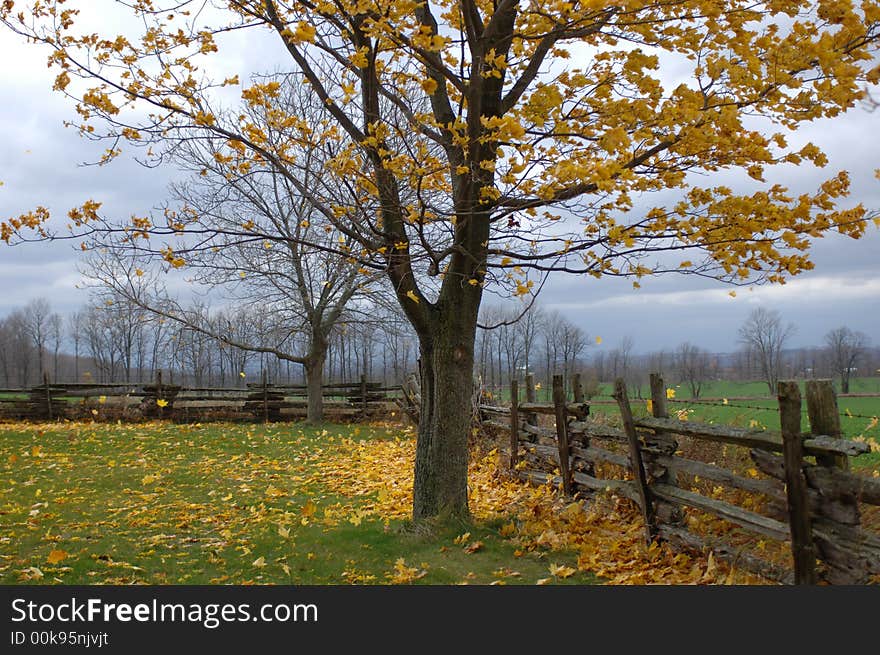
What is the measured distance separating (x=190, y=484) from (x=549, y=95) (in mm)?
8617

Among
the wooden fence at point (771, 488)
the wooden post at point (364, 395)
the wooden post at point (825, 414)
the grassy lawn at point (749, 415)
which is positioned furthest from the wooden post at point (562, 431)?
the wooden post at point (364, 395)

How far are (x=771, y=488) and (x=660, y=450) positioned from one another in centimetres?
153

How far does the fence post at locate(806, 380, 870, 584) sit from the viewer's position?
14.4 feet

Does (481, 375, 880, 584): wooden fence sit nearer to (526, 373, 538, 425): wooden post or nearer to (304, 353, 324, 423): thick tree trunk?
(526, 373, 538, 425): wooden post

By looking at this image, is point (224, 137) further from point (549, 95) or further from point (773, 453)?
point (773, 453)

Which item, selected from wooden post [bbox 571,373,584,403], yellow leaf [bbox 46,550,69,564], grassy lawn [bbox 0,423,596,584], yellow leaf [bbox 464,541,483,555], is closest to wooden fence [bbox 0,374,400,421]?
grassy lawn [bbox 0,423,596,584]

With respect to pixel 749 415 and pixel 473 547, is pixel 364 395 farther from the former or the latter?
pixel 473 547

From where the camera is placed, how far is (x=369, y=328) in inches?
818

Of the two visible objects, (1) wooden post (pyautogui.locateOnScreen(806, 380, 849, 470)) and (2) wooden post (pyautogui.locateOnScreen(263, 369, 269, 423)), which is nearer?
(1) wooden post (pyautogui.locateOnScreen(806, 380, 849, 470))

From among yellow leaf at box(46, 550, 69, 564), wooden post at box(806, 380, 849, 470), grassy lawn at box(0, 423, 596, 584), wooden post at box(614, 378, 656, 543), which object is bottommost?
grassy lawn at box(0, 423, 596, 584)

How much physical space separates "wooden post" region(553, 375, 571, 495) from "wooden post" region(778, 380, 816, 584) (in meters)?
3.80

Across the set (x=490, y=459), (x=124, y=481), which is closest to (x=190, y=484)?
(x=124, y=481)

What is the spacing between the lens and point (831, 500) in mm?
4496

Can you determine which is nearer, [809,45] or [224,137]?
[809,45]
